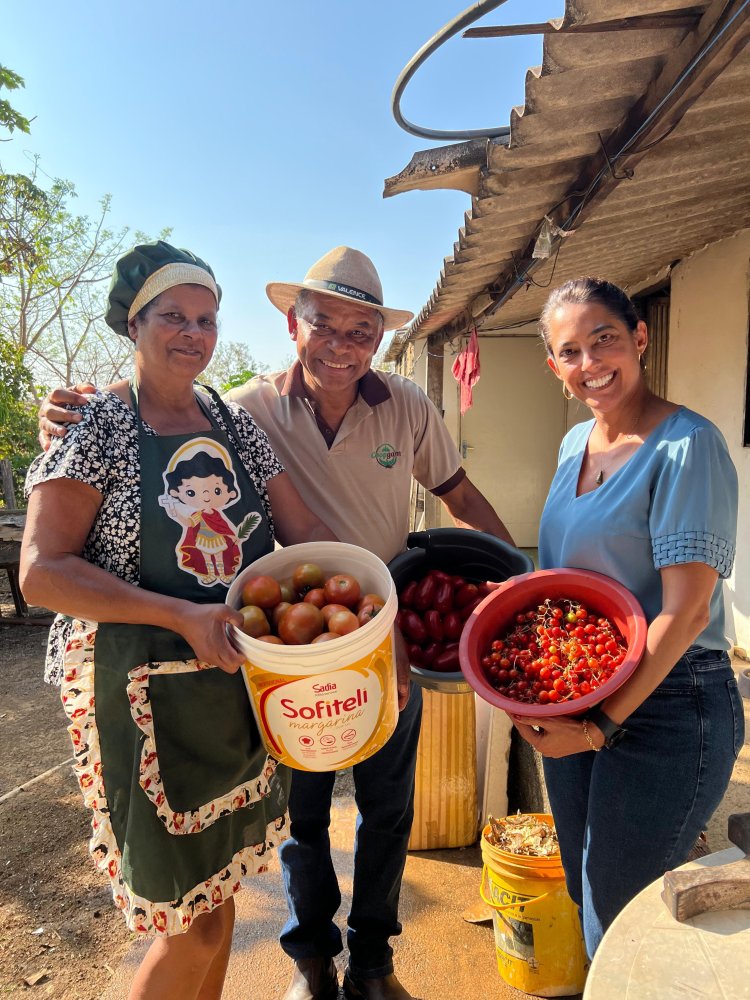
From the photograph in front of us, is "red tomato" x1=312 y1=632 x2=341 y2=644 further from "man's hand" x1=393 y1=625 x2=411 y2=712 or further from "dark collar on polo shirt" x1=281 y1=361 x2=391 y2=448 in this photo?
"dark collar on polo shirt" x1=281 y1=361 x2=391 y2=448

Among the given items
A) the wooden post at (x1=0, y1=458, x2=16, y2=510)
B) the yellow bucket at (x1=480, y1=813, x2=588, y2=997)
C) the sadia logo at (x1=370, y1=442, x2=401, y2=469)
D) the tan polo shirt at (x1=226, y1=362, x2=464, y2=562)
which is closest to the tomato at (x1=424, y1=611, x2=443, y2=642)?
the tan polo shirt at (x1=226, y1=362, x2=464, y2=562)

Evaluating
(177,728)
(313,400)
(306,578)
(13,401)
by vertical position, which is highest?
(13,401)

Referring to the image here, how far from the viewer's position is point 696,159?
112 inches

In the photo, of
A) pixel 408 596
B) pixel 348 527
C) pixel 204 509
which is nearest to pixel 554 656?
pixel 408 596

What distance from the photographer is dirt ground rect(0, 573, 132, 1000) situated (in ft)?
7.84

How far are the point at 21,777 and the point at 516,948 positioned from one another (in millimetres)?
3231

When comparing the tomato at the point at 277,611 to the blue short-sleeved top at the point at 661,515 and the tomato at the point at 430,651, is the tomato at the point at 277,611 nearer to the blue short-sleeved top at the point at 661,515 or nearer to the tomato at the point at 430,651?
the tomato at the point at 430,651

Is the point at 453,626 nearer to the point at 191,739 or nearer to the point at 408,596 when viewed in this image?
the point at 408,596

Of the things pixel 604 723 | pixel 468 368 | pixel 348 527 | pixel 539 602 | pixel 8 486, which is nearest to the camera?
pixel 604 723

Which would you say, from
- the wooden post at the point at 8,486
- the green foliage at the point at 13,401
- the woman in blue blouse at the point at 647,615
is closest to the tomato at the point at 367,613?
the woman in blue blouse at the point at 647,615

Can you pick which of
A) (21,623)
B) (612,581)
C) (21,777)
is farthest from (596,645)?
(21,623)

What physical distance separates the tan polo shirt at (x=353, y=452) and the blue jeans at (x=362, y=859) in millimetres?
598

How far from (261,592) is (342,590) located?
202 millimetres

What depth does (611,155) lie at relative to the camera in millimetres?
2428
